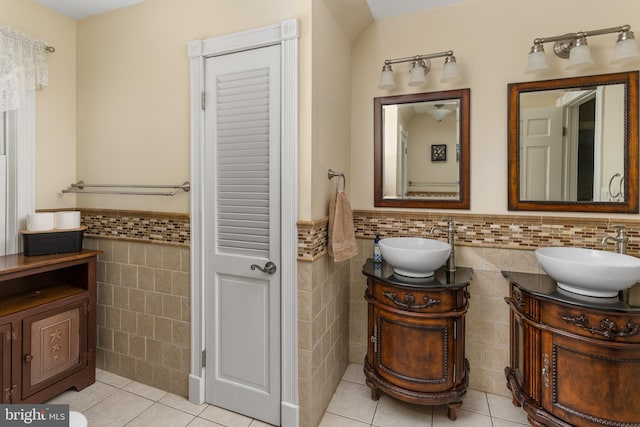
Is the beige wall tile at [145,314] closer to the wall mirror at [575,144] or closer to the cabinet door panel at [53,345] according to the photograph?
the cabinet door panel at [53,345]

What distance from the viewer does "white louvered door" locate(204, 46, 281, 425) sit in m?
1.75

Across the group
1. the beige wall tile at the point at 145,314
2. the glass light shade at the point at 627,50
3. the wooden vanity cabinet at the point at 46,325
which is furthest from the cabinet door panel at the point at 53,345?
the glass light shade at the point at 627,50

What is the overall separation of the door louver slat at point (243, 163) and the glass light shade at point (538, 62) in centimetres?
145

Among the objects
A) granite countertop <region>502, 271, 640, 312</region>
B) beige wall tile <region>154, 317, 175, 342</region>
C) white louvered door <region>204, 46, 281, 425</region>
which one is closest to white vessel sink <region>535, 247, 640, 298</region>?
granite countertop <region>502, 271, 640, 312</region>

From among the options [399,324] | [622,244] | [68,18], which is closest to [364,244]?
[399,324]

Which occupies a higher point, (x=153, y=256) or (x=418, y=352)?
(x=153, y=256)

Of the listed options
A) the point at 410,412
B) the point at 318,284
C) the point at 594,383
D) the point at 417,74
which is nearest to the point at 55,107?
the point at 318,284

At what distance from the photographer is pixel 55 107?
2.21 m

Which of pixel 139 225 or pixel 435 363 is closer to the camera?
pixel 435 363

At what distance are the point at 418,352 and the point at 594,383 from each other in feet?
2.48

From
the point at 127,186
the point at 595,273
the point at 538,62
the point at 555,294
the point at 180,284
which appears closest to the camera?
the point at 595,273

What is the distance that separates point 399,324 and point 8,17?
2.91 meters

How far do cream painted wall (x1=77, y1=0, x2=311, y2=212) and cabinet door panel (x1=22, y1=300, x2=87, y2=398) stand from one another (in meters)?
0.73

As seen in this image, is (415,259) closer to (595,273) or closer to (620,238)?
(595,273)
